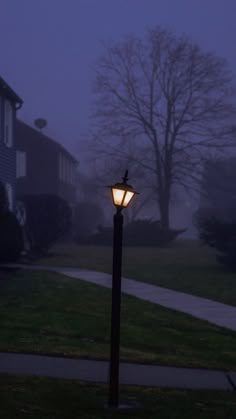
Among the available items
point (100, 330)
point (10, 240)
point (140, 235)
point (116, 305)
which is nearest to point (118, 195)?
point (116, 305)

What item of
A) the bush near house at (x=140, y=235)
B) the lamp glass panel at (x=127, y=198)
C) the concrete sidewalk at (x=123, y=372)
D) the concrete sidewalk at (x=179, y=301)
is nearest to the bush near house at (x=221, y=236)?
the concrete sidewalk at (x=179, y=301)

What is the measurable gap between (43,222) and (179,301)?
13.5 metres

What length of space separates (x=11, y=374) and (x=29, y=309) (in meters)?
4.58

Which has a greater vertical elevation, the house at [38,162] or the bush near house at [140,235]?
the house at [38,162]

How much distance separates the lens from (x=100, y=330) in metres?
10.8

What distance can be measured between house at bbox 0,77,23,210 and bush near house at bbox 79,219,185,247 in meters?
12.4

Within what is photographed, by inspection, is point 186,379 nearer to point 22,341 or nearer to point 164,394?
point 164,394

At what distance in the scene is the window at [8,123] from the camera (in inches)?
989

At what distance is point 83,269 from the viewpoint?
2212 centimetres

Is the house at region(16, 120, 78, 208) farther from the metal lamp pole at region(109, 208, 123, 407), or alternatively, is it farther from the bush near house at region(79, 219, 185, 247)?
the metal lamp pole at region(109, 208, 123, 407)

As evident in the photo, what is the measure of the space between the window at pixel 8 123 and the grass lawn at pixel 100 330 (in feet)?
35.7

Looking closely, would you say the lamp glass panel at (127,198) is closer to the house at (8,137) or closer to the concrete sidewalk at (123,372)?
the concrete sidewalk at (123,372)

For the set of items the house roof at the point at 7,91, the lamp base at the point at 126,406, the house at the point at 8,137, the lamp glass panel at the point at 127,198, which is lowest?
the lamp base at the point at 126,406

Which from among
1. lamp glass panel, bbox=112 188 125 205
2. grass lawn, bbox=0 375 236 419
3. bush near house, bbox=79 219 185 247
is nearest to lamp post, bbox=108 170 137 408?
lamp glass panel, bbox=112 188 125 205
